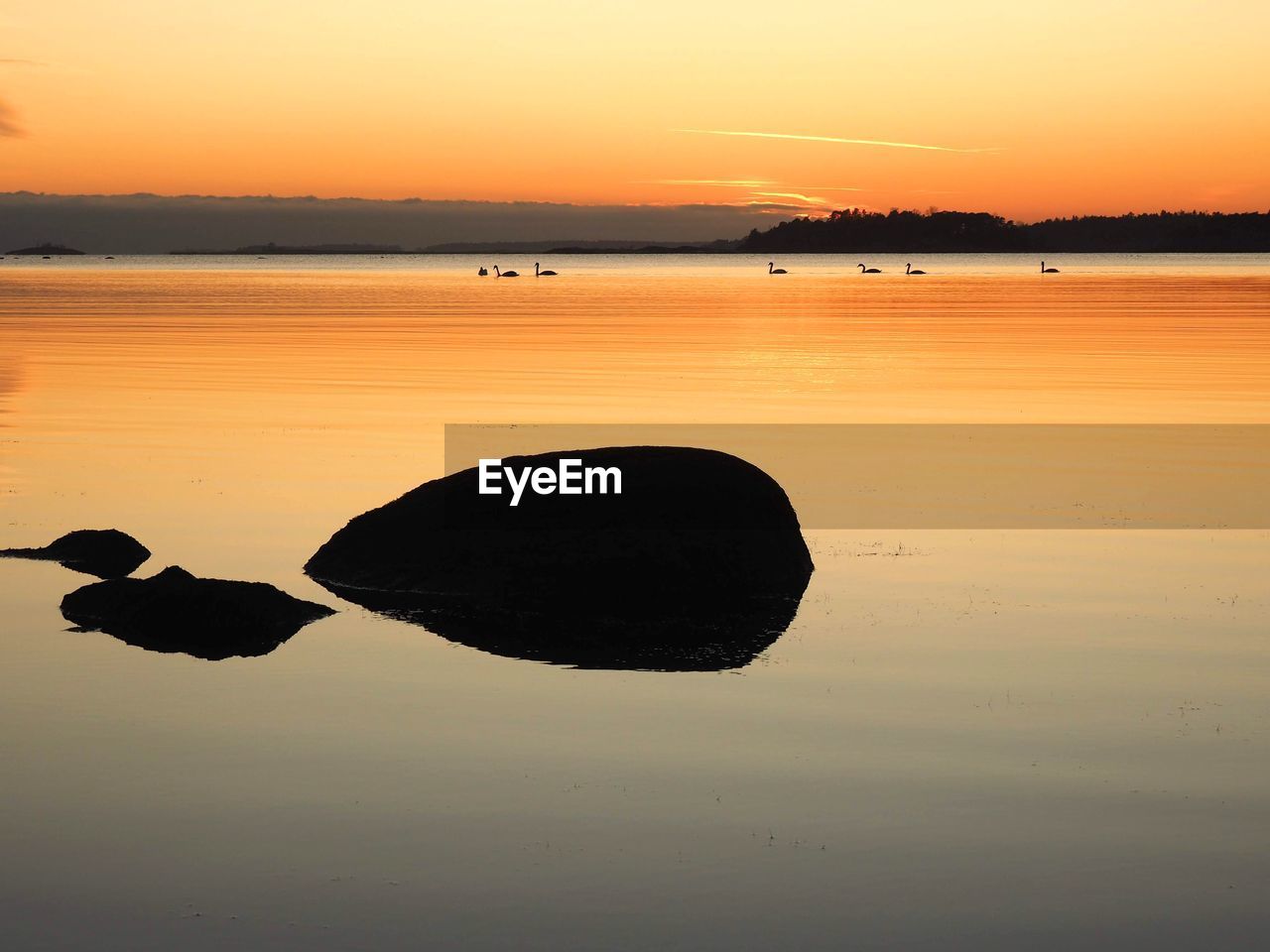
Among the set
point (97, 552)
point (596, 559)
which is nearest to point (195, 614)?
point (97, 552)

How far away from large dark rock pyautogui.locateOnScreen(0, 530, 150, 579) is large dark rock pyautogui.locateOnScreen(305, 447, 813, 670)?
2221mm

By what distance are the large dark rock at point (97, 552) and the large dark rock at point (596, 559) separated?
7.29 feet

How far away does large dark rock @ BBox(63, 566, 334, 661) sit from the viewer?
14898mm

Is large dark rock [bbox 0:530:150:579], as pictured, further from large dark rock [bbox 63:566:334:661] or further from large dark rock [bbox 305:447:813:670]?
large dark rock [bbox 63:566:334:661]

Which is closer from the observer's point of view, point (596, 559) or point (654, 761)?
point (654, 761)

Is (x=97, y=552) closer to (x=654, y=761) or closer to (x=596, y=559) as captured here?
(x=596, y=559)

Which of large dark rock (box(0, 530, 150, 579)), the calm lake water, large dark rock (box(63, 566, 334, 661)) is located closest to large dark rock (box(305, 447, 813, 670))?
the calm lake water

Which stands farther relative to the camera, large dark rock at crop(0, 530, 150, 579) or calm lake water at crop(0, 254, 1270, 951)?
large dark rock at crop(0, 530, 150, 579)

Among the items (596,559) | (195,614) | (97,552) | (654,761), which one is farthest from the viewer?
(97,552)

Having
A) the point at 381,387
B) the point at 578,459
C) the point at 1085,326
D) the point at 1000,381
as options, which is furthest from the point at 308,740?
the point at 1085,326

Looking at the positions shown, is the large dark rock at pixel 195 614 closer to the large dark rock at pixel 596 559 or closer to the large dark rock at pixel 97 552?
the large dark rock at pixel 596 559

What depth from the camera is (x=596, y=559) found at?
1633 cm

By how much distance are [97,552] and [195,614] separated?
3828mm

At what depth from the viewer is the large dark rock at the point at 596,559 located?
15.7m
